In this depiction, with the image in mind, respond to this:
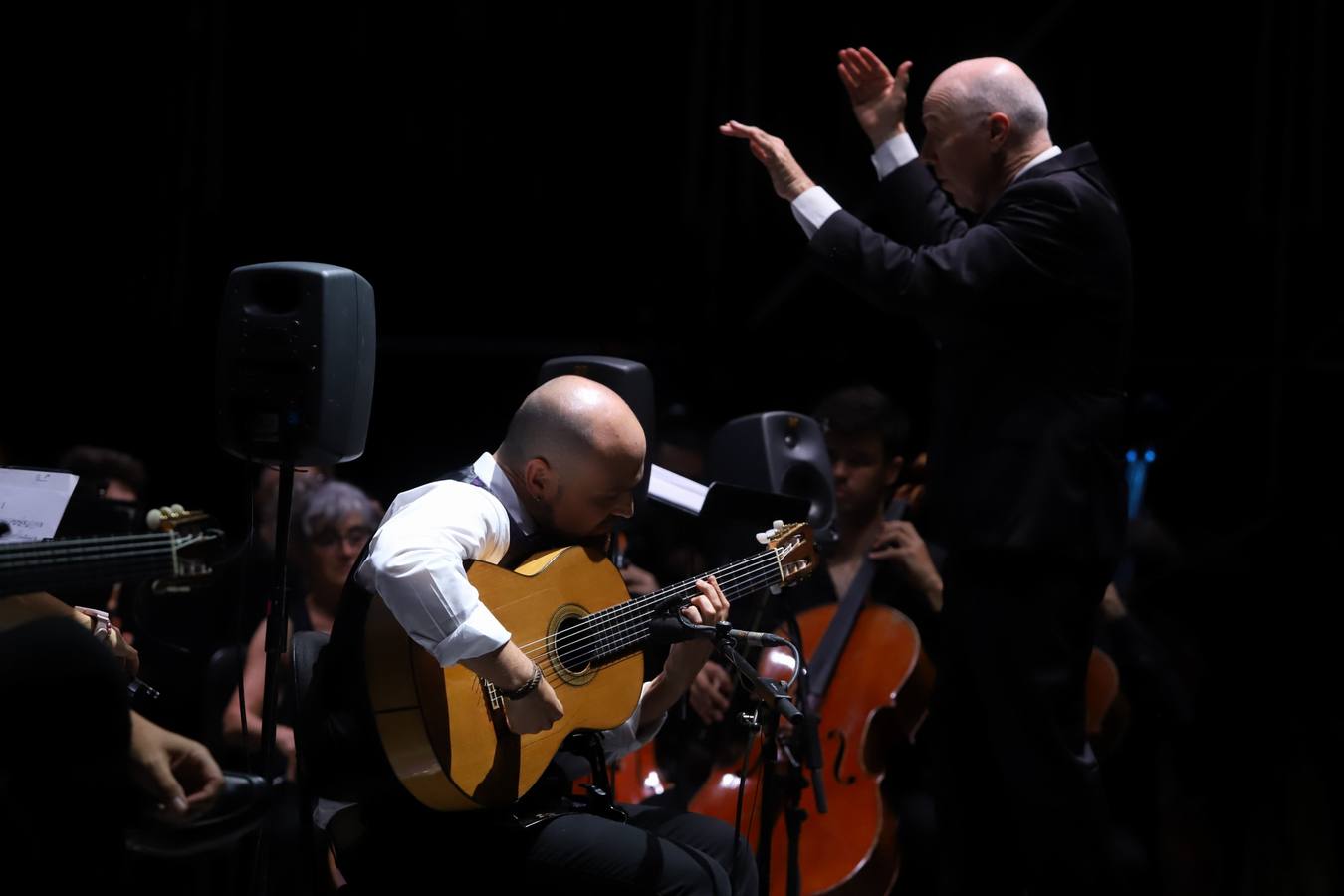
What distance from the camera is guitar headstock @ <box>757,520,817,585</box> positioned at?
3.04m

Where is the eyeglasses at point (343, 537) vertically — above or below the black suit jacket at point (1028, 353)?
below

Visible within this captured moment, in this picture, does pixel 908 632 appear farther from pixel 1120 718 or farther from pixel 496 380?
pixel 496 380

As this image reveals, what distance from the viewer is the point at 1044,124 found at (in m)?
2.89

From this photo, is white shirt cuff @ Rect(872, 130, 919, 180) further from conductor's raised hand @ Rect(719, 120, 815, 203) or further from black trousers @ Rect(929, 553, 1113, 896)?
black trousers @ Rect(929, 553, 1113, 896)

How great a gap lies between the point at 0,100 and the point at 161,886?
8.90 ft

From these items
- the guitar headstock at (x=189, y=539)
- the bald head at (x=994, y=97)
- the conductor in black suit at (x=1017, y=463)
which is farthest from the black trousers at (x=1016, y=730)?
the guitar headstock at (x=189, y=539)

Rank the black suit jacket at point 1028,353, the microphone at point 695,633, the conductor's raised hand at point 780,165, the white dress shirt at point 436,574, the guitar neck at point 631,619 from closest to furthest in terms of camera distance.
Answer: the white dress shirt at point 436,574, the microphone at point 695,633, the black suit jacket at point 1028,353, the guitar neck at point 631,619, the conductor's raised hand at point 780,165

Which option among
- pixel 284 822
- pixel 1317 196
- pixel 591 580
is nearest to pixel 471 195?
pixel 284 822

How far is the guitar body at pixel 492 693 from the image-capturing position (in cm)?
242

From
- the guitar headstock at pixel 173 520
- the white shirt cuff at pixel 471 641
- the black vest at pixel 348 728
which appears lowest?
the black vest at pixel 348 728

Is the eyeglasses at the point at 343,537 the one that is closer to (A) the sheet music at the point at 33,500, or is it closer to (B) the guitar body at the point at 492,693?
(B) the guitar body at the point at 492,693

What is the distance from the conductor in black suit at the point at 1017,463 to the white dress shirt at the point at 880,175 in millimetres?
11

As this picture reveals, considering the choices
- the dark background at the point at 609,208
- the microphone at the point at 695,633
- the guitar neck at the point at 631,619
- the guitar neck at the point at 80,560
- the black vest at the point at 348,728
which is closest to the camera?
the guitar neck at the point at 80,560

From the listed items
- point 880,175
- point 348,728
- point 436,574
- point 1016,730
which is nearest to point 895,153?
point 880,175
